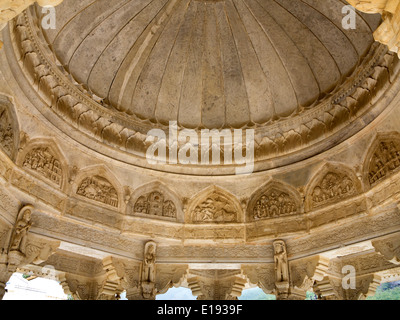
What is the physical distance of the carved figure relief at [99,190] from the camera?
8.02 metres

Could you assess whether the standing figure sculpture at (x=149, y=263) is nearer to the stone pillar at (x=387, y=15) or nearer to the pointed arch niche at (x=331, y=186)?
the pointed arch niche at (x=331, y=186)

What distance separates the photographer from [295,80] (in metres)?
9.24

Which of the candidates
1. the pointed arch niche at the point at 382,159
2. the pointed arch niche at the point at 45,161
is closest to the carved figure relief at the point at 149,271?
the pointed arch niche at the point at 45,161

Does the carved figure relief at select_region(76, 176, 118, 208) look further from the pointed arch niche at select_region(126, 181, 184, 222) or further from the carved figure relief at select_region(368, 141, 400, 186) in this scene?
the carved figure relief at select_region(368, 141, 400, 186)

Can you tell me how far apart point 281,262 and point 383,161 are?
103 inches

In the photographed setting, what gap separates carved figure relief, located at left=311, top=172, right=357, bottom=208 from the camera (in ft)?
25.5

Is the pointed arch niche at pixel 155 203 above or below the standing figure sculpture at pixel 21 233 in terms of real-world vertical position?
Result: above

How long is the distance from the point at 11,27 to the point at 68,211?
3213mm

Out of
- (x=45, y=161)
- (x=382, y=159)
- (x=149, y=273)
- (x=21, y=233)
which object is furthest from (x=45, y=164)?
(x=382, y=159)

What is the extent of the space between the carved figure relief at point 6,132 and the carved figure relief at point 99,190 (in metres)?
1.52

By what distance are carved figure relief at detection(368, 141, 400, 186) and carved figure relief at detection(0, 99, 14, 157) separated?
6.11m

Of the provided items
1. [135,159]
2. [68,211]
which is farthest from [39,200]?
[135,159]

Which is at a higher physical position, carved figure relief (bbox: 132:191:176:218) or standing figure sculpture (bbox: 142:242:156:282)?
carved figure relief (bbox: 132:191:176:218)

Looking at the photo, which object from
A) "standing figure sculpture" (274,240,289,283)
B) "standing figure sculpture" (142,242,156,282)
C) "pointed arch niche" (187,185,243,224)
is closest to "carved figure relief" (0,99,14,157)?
"standing figure sculpture" (142,242,156,282)
